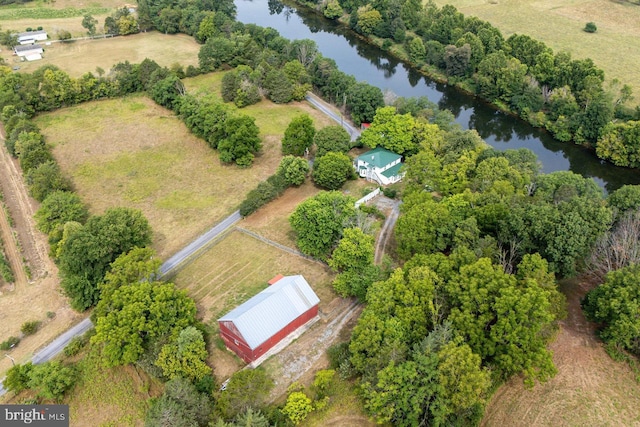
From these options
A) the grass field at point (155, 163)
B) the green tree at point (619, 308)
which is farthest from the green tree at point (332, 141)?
the green tree at point (619, 308)

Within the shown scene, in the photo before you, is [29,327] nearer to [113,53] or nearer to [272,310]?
[272,310]

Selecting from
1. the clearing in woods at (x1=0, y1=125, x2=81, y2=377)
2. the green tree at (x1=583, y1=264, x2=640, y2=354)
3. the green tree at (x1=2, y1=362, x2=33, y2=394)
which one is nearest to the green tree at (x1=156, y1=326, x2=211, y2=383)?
the green tree at (x1=2, y1=362, x2=33, y2=394)

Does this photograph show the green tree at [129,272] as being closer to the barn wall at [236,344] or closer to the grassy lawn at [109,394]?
the grassy lawn at [109,394]

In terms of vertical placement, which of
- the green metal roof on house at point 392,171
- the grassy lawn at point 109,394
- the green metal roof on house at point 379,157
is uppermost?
the green metal roof on house at point 379,157

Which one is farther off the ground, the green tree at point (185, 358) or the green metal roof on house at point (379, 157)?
the green metal roof on house at point (379, 157)

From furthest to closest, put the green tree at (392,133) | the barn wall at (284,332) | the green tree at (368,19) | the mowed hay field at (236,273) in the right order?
the green tree at (368,19)
the green tree at (392,133)
the mowed hay field at (236,273)
the barn wall at (284,332)

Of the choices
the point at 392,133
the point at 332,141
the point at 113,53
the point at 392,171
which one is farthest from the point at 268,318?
the point at 113,53
